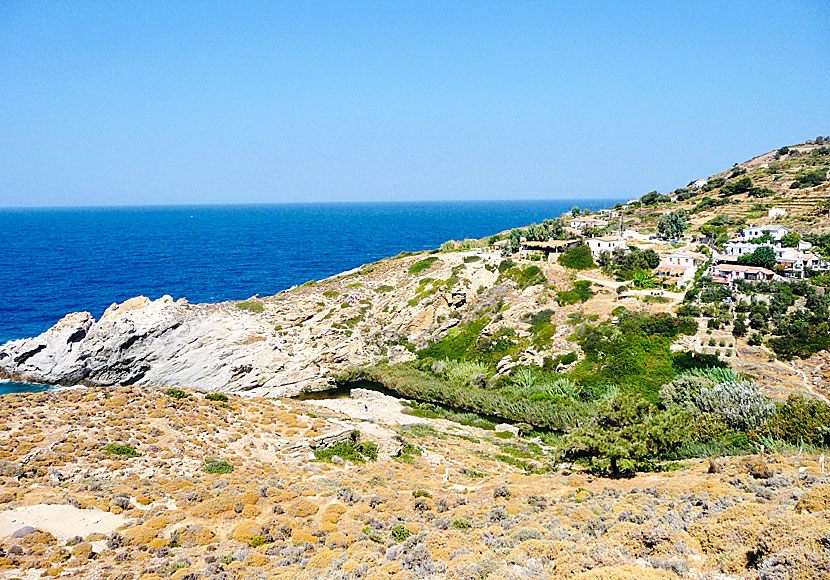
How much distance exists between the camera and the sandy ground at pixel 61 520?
17.4 meters

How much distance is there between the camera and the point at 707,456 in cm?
2773

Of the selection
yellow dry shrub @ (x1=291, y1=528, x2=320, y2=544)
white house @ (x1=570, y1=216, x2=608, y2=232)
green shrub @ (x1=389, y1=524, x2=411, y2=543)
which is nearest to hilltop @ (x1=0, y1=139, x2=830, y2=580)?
yellow dry shrub @ (x1=291, y1=528, x2=320, y2=544)

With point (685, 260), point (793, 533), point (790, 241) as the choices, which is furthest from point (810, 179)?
point (793, 533)

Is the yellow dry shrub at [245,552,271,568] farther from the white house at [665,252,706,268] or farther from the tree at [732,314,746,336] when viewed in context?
the white house at [665,252,706,268]

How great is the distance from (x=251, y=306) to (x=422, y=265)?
23.5m

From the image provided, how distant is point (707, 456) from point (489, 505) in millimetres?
14812

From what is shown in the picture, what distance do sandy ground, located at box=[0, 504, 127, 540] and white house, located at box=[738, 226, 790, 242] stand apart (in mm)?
75331

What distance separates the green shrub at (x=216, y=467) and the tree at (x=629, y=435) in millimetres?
18494

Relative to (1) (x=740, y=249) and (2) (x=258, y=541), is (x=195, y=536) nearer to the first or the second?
(2) (x=258, y=541)

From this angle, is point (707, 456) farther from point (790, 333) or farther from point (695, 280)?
point (695, 280)

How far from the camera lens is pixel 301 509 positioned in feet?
66.5

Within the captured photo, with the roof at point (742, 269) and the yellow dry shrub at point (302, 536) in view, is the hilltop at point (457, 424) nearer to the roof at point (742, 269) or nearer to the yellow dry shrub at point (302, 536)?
the yellow dry shrub at point (302, 536)

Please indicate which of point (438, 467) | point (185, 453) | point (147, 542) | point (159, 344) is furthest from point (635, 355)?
point (159, 344)

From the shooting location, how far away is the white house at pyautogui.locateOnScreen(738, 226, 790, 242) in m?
65.4
